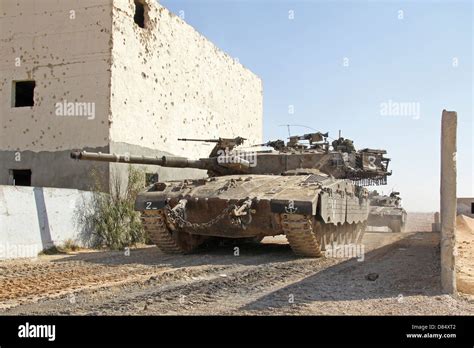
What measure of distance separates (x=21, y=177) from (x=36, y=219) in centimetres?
459

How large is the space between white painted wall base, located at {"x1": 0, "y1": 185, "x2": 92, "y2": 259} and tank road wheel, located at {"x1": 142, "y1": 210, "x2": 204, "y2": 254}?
2718 mm

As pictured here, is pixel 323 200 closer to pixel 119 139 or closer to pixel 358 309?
pixel 358 309

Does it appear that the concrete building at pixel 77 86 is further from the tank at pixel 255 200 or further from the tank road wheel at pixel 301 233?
the tank road wheel at pixel 301 233

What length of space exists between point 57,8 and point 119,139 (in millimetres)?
3955

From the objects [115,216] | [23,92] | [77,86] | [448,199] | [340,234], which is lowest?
[340,234]

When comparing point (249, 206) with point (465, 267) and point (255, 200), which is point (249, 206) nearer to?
point (255, 200)

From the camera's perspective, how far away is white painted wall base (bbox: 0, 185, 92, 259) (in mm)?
10477

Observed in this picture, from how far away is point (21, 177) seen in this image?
50.3ft

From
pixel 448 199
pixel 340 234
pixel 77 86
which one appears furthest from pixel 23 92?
pixel 448 199

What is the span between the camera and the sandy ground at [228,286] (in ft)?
16.9

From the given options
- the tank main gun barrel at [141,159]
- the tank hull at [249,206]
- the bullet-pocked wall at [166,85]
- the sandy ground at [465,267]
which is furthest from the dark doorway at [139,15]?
the sandy ground at [465,267]
